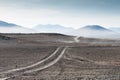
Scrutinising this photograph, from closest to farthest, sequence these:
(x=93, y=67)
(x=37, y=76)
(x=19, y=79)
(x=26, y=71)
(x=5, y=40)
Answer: (x=19, y=79)
(x=37, y=76)
(x=26, y=71)
(x=93, y=67)
(x=5, y=40)

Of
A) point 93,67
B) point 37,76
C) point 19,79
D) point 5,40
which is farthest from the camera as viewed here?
→ point 5,40

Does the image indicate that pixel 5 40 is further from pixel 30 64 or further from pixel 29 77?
pixel 29 77

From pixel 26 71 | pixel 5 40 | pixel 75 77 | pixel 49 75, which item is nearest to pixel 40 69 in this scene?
pixel 26 71

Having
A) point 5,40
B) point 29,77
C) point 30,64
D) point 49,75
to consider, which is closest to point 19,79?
point 29,77

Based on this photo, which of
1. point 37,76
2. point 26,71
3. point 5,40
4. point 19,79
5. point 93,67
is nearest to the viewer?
point 19,79

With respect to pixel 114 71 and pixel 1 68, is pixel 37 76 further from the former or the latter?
pixel 114 71

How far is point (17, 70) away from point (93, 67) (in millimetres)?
12999

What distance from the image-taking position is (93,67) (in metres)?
50.2

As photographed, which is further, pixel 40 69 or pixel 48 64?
pixel 48 64

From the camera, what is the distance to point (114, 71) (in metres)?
45.8

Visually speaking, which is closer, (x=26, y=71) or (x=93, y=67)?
(x=26, y=71)

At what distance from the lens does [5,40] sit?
109312 millimetres

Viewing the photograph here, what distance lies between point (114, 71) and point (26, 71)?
44.4 feet

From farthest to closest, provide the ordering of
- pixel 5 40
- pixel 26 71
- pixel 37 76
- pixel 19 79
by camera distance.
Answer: pixel 5 40
pixel 26 71
pixel 37 76
pixel 19 79
